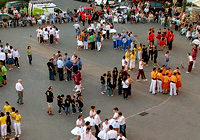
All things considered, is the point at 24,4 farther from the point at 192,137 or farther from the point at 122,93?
the point at 192,137

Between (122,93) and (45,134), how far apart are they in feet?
19.8

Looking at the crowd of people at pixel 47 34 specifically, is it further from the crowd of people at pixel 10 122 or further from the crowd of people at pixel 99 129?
the crowd of people at pixel 99 129

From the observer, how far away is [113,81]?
65.8ft

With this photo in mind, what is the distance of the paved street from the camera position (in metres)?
15.8

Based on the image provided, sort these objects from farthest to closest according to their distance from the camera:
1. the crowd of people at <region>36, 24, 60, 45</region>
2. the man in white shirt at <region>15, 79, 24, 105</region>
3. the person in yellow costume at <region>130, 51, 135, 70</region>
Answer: the crowd of people at <region>36, 24, 60, 45</region> → the person in yellow costume at <region>130, 51, 135, 70</region> → the man in white shirt at <region>15, 79, 24, 105</region>

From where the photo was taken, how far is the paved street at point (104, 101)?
1580cm

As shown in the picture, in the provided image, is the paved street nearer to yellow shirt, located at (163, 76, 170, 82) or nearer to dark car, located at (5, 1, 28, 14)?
yellow shirt, located at (163, 76, 170, 82)

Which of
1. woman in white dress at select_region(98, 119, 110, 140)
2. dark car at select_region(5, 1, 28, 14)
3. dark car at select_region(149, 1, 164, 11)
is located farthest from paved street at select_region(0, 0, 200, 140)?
dark car at select_region(5, 1, 28, 14)

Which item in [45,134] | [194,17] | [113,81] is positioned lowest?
[45,134]

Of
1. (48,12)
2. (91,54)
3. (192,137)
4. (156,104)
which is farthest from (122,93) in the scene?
(48,12)

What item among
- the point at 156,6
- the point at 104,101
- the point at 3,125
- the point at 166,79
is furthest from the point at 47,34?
the point at 156,6

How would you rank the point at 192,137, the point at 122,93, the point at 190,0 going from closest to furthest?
the point at 192,137 < the point at 122,93 < the point at 190,0

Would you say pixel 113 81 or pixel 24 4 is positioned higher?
pixel 24 4

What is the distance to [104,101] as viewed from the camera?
744 inches
